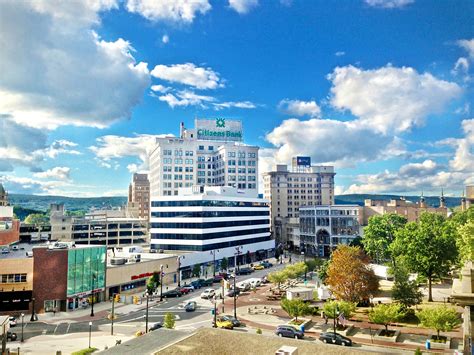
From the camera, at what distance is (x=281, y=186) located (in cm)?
19275

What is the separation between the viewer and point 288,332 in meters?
47.1

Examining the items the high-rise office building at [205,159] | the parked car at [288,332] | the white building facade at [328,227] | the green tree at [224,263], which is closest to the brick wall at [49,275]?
the parked car at [288,332]

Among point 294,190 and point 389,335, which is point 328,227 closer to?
→ point 294,190

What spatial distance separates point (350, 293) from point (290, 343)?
1291 inches

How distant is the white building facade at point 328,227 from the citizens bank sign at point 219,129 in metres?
43.6

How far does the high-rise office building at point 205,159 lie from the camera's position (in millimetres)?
150125

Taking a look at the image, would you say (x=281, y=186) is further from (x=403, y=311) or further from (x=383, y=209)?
(x=403, y=311)

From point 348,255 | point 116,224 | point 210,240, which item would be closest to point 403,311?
point 348,255

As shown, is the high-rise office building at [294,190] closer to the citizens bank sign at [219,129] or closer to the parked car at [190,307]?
the citizens bank sign at [219,129]

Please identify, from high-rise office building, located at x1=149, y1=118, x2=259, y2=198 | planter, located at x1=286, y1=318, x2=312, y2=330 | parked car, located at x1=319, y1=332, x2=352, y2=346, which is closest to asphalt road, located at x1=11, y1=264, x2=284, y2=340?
planter, located at x1=286, y1=318, x2=312, y2=330

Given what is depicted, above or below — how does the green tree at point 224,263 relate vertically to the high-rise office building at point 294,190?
below

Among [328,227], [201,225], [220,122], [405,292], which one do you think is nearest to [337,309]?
[405,292]

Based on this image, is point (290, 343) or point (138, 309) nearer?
point (290, 343)

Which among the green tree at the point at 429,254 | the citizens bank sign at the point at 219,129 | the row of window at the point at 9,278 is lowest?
the row of window at the point at 9,278
